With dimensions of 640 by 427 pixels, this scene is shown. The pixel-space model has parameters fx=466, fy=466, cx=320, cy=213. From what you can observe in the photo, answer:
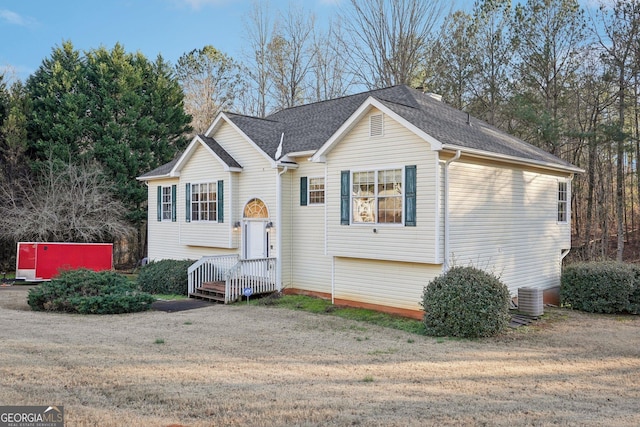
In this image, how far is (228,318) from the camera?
12.2 metres

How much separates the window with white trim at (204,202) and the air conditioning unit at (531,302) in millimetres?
10753

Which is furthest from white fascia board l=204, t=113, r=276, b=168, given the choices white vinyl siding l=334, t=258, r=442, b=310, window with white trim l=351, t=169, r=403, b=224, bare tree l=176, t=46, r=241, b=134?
bare tree l=176, t=46, r=241, b=134

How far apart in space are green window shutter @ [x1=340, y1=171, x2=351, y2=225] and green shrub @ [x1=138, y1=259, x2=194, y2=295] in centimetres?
690

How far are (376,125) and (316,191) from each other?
3.51 m

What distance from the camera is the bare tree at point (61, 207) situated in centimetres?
2258

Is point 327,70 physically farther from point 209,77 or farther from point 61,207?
point 61,207

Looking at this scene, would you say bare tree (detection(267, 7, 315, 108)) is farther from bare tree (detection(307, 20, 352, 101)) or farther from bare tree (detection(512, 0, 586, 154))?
bare tree (detection(512, 0, 586, 154))

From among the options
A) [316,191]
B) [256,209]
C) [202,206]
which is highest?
[316,191]

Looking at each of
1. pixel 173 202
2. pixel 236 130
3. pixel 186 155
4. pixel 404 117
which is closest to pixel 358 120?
pixel 404 117

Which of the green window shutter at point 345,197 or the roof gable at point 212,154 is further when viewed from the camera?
the roof gable at point 212,154

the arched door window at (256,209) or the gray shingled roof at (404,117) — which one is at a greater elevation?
the gray shingled roof at (404,117)

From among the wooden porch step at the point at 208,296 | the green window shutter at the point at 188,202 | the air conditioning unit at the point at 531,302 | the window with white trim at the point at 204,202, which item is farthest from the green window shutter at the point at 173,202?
the air conditioning unit at the point at 531,302

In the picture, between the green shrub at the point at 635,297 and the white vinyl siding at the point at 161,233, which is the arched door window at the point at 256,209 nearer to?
the white vinyl siding at the point at 161,233

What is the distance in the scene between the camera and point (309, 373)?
7270 millimetres
